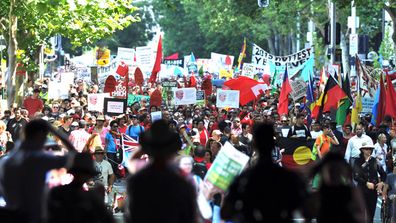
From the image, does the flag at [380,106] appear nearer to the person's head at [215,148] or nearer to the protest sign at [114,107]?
the protest sign at [114,107]

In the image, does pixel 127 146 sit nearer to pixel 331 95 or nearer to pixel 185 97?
pixel 331 95

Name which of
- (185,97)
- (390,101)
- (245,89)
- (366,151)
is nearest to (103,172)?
(366,151)

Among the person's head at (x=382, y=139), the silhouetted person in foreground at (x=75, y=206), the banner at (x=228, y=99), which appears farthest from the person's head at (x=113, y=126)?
Answer: the silhouetted person in foreground at (x=75, y=206)

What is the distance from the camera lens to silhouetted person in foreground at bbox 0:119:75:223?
9.26m

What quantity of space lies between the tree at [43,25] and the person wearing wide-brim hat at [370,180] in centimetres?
875

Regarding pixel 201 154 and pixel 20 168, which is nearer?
pixel 20 168

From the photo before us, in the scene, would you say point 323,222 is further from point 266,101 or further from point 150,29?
point 150,29

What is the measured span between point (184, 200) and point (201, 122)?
15482mm

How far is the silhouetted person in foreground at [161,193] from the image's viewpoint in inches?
326

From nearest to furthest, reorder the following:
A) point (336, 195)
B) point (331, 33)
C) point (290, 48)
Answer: point (336, 195)
point (331, 33)
point (290, 48)

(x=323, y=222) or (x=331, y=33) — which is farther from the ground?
(x=331, y=33)

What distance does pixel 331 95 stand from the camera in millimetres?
28516

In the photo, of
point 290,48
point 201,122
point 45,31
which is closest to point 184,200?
point 201,122

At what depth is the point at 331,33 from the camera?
159 feet
